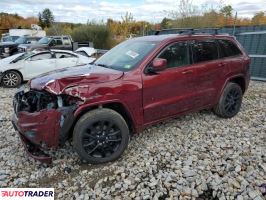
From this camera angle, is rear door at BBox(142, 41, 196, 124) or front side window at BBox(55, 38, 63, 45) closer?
rear door at BBox(142, 41, 196, 124)

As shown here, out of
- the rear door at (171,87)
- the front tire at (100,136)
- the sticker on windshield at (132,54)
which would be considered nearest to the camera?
the front tire at (100,136)

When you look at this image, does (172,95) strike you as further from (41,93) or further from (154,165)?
(41,93)

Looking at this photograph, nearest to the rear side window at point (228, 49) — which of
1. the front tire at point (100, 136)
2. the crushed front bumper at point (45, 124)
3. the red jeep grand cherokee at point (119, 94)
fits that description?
the red jeep grand cherokee at point (119, 94)

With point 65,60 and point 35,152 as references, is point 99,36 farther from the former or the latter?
point 35,152

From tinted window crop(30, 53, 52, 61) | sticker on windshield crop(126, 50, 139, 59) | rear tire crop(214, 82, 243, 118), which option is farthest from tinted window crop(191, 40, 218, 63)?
tinted window crop(30, 53, 52, 61)

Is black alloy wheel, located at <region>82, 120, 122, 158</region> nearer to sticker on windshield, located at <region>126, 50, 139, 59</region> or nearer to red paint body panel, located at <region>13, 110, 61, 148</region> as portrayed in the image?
red paint body panel, located at <region>13, 110, 61, 148</region>

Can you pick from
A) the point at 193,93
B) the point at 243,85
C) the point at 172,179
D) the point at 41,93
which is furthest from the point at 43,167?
the point at 243,85

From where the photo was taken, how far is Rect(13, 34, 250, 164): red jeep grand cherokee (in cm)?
352

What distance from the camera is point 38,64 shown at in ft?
31.9

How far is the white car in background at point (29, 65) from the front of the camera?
369 inches

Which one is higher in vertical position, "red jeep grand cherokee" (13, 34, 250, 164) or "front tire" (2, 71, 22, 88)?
"red jeep grand cherokee" (13, 34, 250, 164)

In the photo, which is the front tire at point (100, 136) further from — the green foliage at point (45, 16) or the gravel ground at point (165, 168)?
the green foliage at point (45, 16)

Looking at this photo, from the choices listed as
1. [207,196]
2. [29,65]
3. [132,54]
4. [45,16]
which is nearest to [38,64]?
[29,65]

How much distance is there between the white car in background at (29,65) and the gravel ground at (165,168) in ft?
16.1
